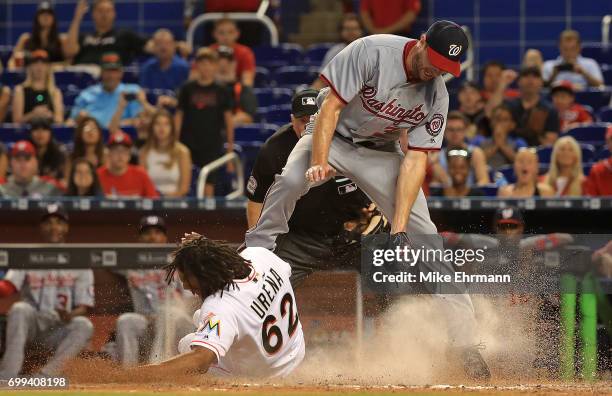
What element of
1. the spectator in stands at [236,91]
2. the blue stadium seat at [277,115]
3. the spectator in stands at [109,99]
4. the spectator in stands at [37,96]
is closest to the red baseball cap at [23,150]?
the spectator in stands at [109,99]

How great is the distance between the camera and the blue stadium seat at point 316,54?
1320cm

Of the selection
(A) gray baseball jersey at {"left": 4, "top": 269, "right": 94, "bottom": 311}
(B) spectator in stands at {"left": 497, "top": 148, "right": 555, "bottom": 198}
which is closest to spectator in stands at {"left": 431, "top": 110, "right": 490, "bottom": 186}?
(B) spectator in stands at {"left": 497, "top": 148, "right": 555, "bottom": 198}

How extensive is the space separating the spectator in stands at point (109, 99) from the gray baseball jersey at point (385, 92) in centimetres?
540

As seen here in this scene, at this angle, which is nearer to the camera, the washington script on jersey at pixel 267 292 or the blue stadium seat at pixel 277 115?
the washington script on jersey at pixel 267 292

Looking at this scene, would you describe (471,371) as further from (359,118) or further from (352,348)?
(359,118)

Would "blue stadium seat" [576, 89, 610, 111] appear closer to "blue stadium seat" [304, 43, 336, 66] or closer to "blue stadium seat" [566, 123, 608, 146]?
"blue stadium seat" [566, 123, 608, 146]

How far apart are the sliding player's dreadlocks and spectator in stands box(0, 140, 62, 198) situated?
416 centimetres

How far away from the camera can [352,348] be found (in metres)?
7.43

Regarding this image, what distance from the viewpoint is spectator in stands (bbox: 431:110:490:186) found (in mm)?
9766

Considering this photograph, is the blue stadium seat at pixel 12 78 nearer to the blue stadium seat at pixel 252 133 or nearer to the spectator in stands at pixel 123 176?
the blue stadium seat at pixel 252 133

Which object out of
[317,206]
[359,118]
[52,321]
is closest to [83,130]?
[52,321]

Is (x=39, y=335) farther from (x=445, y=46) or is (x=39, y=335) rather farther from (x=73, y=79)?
(x=73, y=79)

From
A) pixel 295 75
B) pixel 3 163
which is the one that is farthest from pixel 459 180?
pixel 3 163

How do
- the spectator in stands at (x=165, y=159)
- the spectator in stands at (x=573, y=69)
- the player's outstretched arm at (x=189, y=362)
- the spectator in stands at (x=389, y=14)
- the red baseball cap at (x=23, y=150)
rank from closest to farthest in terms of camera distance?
the player's outstretched arm at (x=189, y=362), the red baseball cap at (x=23, y=150), the spectator in stands at (x=165, y=159), the spectator in stands at (x=573, y=69), the spectator in stands at (x=389, y=14)
